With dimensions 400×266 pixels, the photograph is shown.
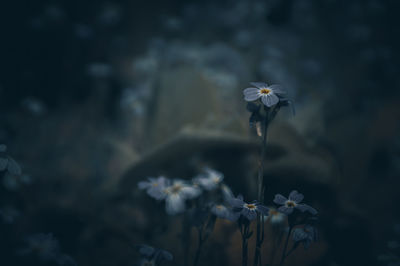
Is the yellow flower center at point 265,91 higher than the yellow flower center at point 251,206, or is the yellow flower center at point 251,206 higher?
the yellow flower center at point 265,91

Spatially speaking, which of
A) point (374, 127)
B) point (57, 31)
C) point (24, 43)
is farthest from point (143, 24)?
point (374, 127)

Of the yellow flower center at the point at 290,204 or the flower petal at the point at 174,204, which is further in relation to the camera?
the flower petal at the point at 174,204

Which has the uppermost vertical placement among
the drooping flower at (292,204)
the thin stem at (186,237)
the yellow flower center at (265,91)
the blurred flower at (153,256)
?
the yellow flower center at (265,91)

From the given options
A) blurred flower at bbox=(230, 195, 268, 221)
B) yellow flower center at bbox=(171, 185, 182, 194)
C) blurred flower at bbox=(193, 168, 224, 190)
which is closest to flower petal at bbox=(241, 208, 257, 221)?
blurred flower at bbox=(230, 195, 268, 221)

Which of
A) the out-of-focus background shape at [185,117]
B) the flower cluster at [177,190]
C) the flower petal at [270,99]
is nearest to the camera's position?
the flower petal at [270,99]

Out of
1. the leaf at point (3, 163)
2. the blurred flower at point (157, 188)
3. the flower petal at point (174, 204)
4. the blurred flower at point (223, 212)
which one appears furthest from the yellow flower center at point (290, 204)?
the leaf at point (3, 163)

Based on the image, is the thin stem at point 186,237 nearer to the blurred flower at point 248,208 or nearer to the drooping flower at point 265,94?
the blurred flower at point 248,208

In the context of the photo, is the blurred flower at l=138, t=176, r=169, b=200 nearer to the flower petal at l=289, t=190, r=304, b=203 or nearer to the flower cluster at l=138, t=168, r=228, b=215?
the flower cluster at l=138, t=168, r=228, b=215

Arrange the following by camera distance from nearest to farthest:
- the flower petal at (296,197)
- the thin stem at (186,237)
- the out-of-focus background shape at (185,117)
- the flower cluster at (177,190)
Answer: the flower petal at (296,197) < the flower cluster at (177,190) < the thin stem at (186,237) < the out-of-focus background shape at (185,117)
